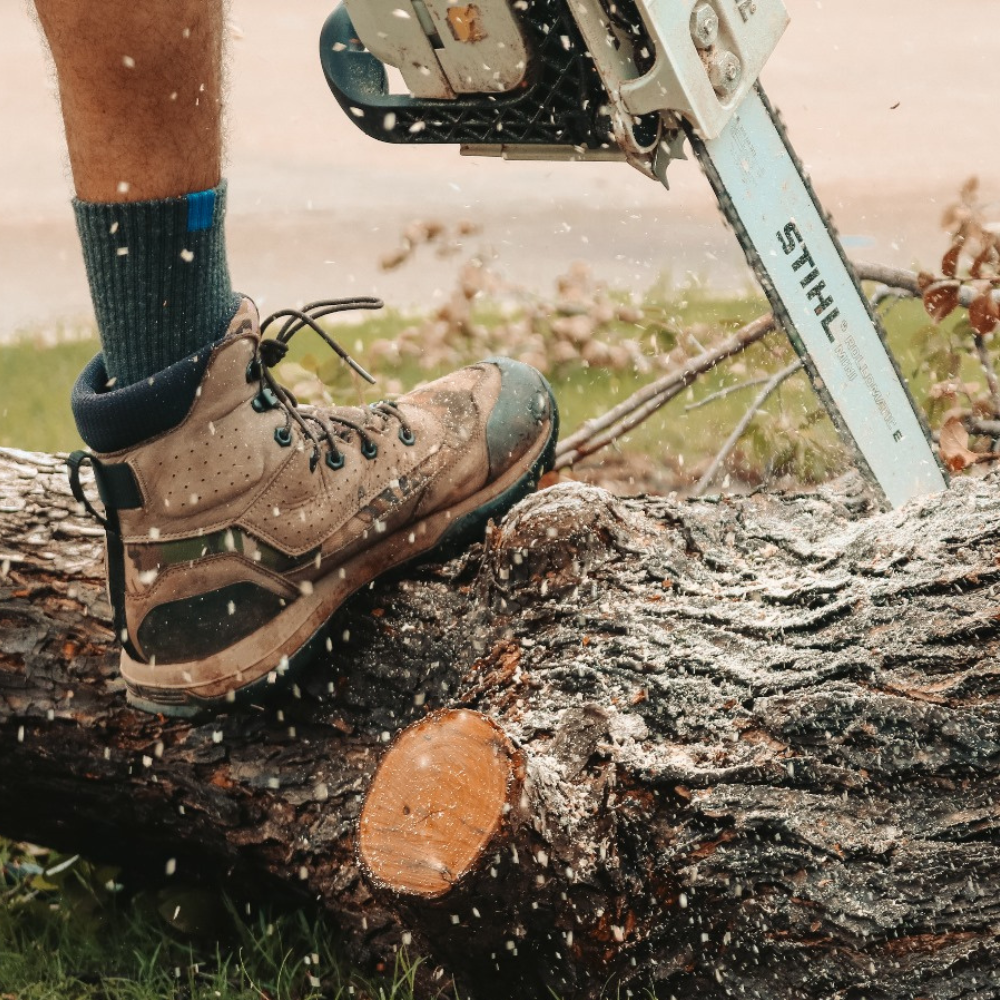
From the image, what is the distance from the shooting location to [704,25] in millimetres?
1766

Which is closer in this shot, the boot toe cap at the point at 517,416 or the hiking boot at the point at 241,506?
the hiking boot at the point at 241,506

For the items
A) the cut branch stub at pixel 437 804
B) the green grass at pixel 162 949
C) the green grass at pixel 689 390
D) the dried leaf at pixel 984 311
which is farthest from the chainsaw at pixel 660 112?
the green grass at pixel 162 949

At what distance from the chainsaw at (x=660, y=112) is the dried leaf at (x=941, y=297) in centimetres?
34

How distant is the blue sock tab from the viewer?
1554 mm

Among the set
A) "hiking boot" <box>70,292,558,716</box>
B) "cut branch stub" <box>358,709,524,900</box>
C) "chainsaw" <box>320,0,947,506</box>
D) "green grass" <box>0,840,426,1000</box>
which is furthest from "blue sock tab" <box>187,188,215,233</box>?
"green grass" <box>0,840,426,1000</box>

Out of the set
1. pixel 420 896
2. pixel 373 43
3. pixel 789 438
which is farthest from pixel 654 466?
pixel 420 896

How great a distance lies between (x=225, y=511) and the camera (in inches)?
65.4

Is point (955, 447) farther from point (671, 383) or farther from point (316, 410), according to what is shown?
point (316, 410)

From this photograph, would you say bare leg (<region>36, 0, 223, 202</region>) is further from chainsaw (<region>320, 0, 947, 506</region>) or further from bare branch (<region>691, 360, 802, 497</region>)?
bare branch (<region>691, 360, 802, 497</region>)

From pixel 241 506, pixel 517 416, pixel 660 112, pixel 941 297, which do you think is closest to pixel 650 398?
pixel 941 297

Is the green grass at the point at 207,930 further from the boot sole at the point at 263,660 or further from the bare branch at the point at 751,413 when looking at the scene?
the boot sole at the point at 263,660

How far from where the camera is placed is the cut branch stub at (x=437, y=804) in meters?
1.25

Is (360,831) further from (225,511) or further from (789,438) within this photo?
(789,438)

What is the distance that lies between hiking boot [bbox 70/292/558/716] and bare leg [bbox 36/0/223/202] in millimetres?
231
